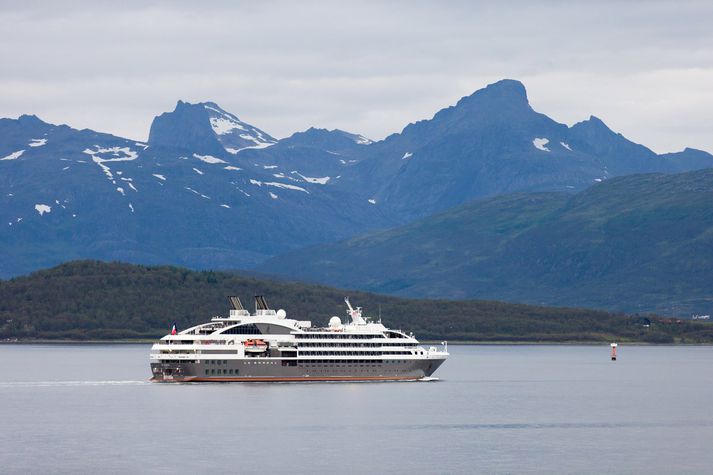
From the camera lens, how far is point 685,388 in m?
188

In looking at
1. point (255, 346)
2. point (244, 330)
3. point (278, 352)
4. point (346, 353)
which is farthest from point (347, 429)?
point (346, 353)

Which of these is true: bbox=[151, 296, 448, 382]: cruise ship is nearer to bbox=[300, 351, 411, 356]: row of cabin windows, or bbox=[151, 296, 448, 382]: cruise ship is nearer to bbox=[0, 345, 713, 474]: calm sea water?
bbox=[300, 351, 411, 356]: row of cabin windows

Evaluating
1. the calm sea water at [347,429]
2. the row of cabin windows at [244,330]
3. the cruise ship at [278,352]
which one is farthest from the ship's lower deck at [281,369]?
the row of cabin windows at [244,330]

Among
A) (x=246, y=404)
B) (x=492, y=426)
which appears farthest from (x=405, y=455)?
(x=246, y=404)

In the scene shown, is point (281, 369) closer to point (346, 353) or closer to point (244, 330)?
point (244, 330)

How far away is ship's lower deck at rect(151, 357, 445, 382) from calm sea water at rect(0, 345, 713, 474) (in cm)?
123

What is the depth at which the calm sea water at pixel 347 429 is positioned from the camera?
10250 centimetres

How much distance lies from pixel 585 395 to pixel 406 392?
2584 centimetres

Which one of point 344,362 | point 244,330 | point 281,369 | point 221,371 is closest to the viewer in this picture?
point 244,330

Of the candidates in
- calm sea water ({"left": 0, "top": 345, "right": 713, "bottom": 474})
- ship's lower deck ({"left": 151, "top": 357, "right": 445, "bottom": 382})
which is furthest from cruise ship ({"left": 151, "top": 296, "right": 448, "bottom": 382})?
calm sea water ({"left": 0, "top": 345, "right": 713, "bottom": 474})

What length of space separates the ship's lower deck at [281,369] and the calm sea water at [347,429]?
1234mm

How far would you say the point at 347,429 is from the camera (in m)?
123

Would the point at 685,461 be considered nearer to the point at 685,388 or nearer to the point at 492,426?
the point at 492,426

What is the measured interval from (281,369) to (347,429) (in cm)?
4145
